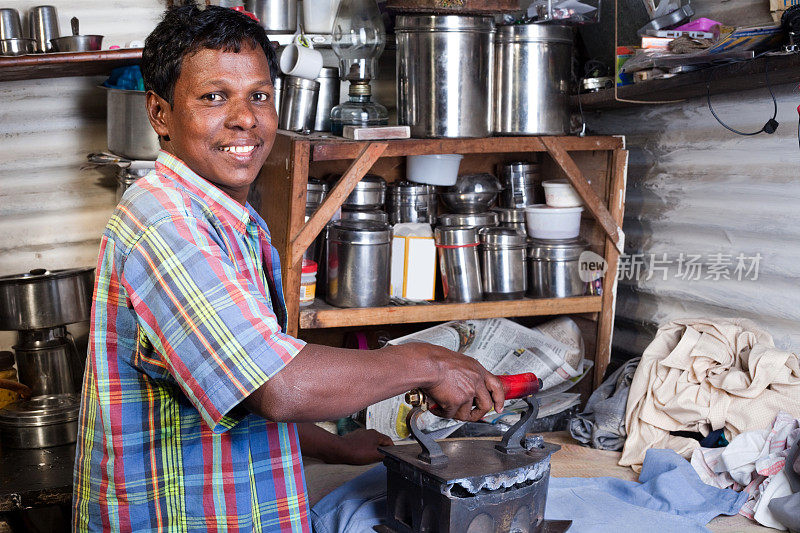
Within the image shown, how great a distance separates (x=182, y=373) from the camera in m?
1.39

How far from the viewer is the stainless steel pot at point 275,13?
12.6ft

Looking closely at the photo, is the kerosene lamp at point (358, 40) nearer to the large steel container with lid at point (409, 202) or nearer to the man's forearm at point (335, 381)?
the large steel container with lid at point (409, 202)

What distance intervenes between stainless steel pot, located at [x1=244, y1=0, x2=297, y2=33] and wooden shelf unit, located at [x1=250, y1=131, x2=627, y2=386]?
2.19ft

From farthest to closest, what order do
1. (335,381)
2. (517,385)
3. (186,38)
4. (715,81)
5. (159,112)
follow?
1. (715,81)
2. (517,385)
3. (159,112)
4. (186,38)
5. (335,381)

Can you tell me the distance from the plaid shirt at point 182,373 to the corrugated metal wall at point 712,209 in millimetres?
1953

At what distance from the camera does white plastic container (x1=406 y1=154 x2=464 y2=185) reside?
3.64 m

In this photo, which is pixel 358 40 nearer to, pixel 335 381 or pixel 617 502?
pixel 617 502

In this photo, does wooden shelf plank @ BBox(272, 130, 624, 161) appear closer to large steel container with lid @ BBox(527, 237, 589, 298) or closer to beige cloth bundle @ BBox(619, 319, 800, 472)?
large steel container with lid @ BBox(527, 237, 589, 298)

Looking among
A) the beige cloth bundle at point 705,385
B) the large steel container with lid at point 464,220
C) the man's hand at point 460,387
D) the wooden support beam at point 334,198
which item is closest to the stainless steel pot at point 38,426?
the wooden support beam at point 334,198

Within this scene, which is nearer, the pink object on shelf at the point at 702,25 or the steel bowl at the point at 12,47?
the pink object on shelf at the point at 702,25

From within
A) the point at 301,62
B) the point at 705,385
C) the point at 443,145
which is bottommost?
the point at 705,385

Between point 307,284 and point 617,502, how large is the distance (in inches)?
56.7

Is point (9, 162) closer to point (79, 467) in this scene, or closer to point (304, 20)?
point (304, 20)

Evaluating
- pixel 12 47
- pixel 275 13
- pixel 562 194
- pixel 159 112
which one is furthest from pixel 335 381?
pixel 12 47
